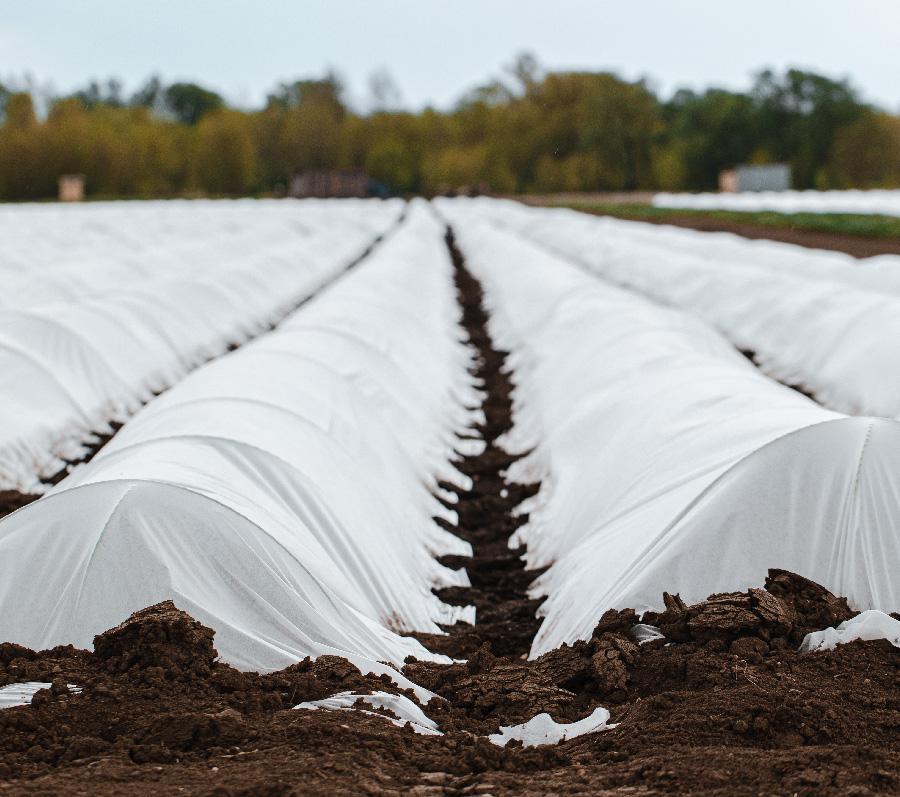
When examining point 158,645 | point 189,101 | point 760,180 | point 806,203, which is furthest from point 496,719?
point 189,101

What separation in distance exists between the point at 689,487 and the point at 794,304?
782 cm

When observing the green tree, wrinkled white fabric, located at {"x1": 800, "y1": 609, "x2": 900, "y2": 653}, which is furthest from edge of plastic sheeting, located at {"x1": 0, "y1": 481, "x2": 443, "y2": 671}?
the green tree

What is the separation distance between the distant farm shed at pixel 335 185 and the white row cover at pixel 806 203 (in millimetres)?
26069

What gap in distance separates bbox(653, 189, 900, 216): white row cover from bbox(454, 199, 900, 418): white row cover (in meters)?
18.8

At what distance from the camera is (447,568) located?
22.0 feet

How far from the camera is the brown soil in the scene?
24.8 metres

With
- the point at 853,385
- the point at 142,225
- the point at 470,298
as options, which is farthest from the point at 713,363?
the point at 142,225

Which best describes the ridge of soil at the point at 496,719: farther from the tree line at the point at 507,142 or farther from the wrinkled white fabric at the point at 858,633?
the tree line at the point at 507,142

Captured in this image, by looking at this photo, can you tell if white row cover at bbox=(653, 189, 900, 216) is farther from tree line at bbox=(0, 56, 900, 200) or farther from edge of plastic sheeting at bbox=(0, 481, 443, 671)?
edge of plastic sheeting at bbox=(0, 481, 443, 671)

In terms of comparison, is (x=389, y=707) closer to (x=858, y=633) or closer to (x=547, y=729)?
(x=547, y=729)

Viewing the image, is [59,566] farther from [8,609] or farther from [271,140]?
[271,140]

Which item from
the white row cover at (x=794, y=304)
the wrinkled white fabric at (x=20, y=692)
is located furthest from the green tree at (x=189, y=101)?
the wrinkled white fabric at (x=20, y=692)

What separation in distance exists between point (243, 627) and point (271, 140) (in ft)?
284

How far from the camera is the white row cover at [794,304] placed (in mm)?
9875
